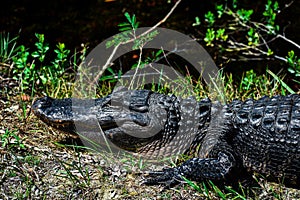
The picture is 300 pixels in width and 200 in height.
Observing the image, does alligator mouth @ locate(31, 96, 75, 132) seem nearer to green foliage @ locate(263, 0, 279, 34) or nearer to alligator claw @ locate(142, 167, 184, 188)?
alligator claw @ locate(142, 167, 184, 188)

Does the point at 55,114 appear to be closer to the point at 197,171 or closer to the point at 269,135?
the point at 197,171

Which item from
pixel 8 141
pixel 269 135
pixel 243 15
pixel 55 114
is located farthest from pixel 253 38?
pixel 8 141

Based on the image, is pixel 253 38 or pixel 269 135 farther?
pixel 253 38

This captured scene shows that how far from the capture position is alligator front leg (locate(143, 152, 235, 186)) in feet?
→ 12.0

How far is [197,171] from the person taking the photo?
3680 millimetres

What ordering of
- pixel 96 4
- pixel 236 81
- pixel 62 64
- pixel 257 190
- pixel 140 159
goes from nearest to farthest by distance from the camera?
pixel 257 190 → pixel 140 159 → pixel 62 64 → pixel 236 81 → pixel 96 4

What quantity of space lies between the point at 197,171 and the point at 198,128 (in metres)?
0.48

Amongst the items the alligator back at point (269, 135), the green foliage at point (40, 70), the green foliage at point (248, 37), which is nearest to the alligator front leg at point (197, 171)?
the alligator back at point (269, 135)

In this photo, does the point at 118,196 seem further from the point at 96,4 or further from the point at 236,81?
the point at 96,4

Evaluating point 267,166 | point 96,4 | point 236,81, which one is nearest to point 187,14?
point 96,4

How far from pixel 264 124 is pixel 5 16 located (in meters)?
4.48

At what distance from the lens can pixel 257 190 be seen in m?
3.71

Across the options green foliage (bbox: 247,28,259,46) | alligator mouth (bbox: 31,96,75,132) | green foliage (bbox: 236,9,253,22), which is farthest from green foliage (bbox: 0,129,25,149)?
green foliage (bbox: 236,9,253,22)

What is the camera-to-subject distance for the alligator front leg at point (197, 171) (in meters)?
3.66
